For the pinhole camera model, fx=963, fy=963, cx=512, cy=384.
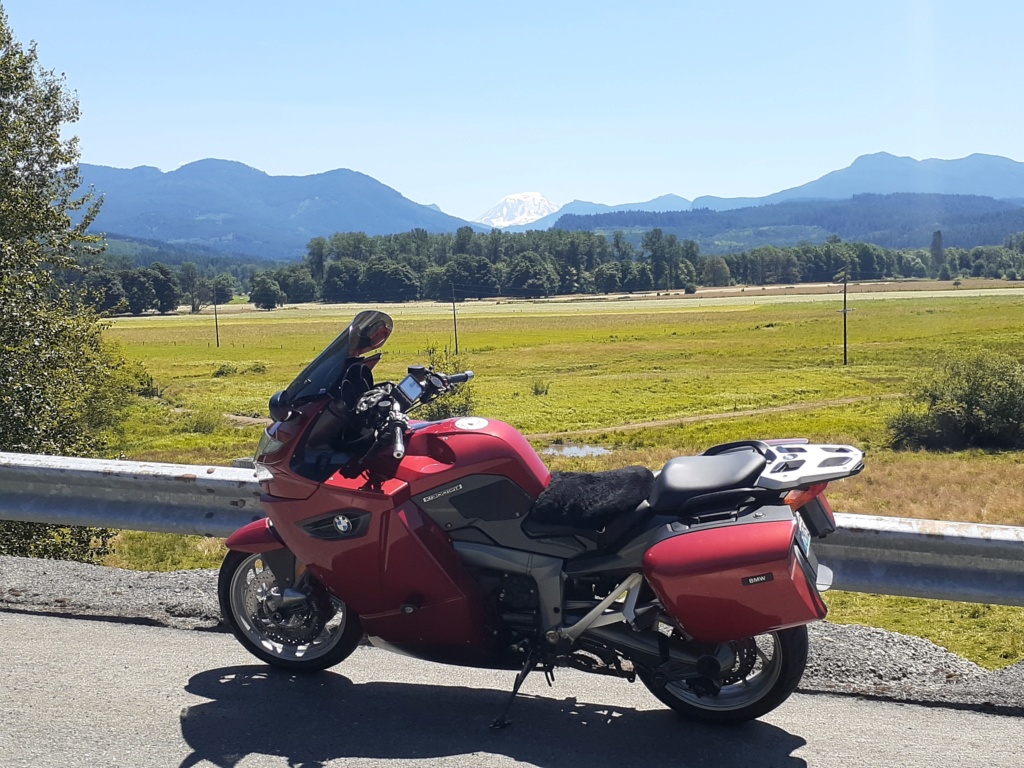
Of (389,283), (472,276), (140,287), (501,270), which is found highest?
(501,270)

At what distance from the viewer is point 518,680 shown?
4023 millimetres

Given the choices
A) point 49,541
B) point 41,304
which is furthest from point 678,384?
point 49,541

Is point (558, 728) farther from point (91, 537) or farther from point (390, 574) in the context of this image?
point (91, 537)

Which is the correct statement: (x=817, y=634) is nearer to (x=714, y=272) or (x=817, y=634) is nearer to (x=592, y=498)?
(x=592, y=498)

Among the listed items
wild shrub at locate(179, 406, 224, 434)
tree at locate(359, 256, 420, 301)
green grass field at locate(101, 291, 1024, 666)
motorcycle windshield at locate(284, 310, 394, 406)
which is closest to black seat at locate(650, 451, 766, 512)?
motorcycle windshield at locate(284, 310, 394, 406)

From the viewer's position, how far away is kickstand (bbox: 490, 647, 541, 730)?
397 cm

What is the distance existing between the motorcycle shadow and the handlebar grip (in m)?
1.13

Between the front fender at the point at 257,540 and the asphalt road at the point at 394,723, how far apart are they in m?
0.60

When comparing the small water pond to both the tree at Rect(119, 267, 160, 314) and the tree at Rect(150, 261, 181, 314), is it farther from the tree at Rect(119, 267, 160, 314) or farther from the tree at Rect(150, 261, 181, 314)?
the tree at Rect(150, 261, 181, 314)

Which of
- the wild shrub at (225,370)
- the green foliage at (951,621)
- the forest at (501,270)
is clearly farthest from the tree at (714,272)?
the green foliage at (951,621)

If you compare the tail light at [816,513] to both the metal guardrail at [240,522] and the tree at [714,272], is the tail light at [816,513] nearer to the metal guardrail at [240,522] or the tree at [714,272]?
the metal guardrail at [240,522]

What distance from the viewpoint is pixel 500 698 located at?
4.38 meters

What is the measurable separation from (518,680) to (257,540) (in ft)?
4.81

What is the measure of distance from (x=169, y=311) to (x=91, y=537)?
4944 inches
